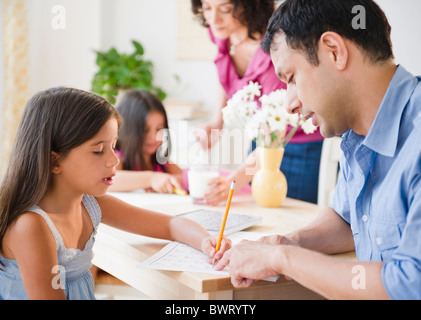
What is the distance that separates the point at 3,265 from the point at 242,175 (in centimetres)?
90

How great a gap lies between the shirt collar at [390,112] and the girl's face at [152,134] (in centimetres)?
144

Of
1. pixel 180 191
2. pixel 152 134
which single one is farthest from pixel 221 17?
pixel 180 191

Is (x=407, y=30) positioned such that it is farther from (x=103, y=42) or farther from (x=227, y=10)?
(x=103, y=42)

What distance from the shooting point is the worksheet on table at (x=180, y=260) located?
1074 mm

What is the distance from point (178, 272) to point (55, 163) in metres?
0.37

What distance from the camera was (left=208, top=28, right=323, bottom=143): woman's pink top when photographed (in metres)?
2.02

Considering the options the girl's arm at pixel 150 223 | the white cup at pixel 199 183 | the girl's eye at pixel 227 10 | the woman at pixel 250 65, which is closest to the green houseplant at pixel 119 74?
the woman at pixel 250 65

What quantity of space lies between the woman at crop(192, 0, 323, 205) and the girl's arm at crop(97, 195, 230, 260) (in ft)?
2.85

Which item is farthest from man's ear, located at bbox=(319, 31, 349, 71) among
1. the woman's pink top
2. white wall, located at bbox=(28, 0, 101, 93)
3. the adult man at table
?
white wall, located at bbox=(28, 0, 101, 93)

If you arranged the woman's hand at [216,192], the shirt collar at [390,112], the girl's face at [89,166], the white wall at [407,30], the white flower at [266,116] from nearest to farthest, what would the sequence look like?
the shirt collar at [390,112] < the girl's face at [89,166] < the white flower at [266,116] < the woman's hand at [216,192] < the white wall at [407,30]

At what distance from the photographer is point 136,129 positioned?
7.64 feet

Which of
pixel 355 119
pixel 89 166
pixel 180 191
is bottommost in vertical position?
pixel 180 191

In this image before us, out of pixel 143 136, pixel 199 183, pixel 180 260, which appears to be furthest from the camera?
pixel 143 136

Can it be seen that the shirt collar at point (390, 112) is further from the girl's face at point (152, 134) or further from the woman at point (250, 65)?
the girl's face at point (152, 134)
